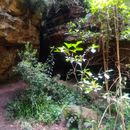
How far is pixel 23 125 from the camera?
725 cm

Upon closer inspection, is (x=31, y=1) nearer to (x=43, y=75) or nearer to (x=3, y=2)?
(x=3, y=2)

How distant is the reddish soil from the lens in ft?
24.3

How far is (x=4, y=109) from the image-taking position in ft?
27.1

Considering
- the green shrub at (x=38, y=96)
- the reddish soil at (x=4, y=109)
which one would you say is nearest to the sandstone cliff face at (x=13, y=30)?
the reddish soil at (x=4, y=109)

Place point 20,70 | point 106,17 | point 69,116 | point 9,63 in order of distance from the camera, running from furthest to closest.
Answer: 1. point 9,63
2. point 20,70
3. point 69,116
4. point 106,17

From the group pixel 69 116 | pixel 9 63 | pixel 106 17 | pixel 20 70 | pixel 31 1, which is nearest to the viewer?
pixel 106 17

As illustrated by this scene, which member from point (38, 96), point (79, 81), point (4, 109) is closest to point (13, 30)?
point (38, 96)

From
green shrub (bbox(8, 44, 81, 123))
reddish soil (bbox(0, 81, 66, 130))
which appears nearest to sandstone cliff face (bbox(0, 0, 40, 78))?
reddish soil (bbox(0, 81, 66, 130))

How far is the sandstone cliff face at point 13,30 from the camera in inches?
353

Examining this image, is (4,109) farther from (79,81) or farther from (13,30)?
(13,30)

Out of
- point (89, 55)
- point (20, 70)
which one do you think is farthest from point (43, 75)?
point (89, 55)

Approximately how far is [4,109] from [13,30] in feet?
8.46

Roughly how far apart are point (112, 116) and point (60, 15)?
4.49 metres

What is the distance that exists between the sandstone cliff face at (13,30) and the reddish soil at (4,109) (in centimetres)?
63
